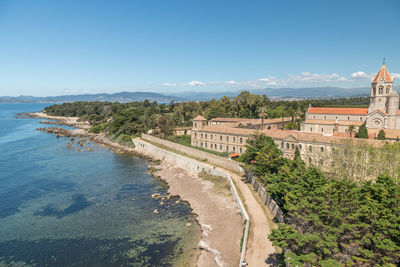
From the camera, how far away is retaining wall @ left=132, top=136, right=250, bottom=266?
26681 millimetres

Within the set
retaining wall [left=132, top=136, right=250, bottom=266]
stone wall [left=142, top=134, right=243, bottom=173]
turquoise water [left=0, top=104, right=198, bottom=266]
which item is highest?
stone wall [left=142, top=134, right=243, bottom=173]

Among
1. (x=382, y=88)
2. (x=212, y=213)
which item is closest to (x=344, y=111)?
(x=382, y=88)

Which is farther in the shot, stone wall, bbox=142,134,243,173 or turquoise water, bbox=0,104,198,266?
stone wall, bbox=142,134,243,173

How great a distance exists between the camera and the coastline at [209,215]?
22250mm

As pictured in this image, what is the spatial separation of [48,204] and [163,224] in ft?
56.8

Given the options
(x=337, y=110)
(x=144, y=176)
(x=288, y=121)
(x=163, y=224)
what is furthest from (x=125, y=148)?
(x=337, y=110)

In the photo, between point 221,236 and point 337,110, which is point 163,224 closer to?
point 221,236

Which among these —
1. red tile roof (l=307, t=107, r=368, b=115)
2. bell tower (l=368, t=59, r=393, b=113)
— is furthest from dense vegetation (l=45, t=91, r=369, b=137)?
bell tower (l=368, t=59, r=393, b=113)

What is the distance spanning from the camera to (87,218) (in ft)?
99.0

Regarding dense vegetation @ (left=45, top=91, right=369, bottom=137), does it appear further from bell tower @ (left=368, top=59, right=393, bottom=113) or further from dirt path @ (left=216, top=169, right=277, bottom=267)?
dirt path @ (left=216, top=169, right=277, bottom=267)

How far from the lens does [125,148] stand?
2768 inches

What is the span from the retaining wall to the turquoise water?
18.8 ft

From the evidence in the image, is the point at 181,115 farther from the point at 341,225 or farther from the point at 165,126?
the point at 341,225

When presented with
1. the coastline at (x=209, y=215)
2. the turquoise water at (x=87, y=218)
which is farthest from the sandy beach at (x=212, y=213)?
the turquoise water at (x=87, y=218)
